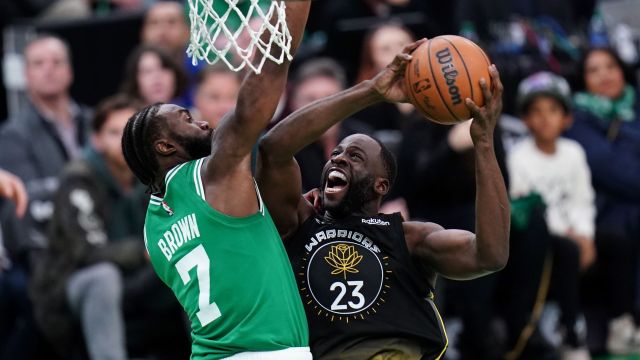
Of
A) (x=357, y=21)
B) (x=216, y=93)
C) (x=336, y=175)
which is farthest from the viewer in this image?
(x=357, y=21)

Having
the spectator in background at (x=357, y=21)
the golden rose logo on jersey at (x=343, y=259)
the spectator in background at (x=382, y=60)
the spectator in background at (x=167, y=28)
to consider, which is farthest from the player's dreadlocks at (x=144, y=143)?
the spectator in background at (x=357, y=21)

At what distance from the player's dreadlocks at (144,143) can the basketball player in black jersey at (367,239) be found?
45 centimetres

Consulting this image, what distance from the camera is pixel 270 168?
198 inches

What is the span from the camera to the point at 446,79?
4.93 meters

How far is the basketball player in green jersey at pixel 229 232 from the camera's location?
4727mm

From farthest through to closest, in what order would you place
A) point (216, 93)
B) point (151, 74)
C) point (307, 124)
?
point (151, 74), point (216, 93), point (307, 124)

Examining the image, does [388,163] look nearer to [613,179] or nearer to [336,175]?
[336,175]

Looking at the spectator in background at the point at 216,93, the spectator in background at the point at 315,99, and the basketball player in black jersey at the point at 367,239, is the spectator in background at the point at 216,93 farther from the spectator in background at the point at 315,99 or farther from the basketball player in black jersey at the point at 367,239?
the basketball player in black jersey at the point at 367,239

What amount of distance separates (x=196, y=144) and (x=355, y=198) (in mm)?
768

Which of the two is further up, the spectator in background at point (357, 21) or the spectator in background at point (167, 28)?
the spectator in background at point (167, 28)

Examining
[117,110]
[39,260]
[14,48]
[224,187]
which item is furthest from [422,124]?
[224,187]

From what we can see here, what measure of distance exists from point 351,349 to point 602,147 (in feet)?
18.6

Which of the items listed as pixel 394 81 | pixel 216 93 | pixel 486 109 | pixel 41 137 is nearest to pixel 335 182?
pixel 394 81

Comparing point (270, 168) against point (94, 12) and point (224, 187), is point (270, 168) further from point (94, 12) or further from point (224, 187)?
point (94, 12)
